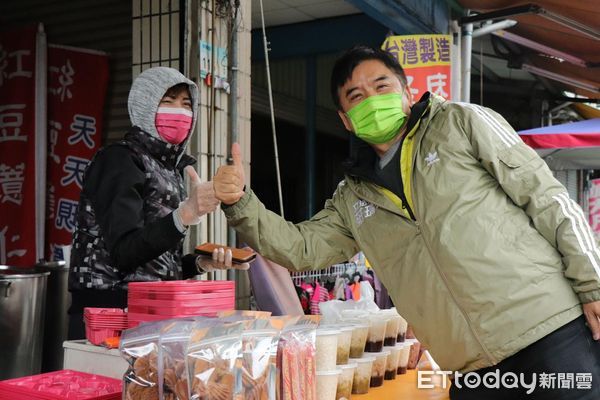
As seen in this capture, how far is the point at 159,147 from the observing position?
2664 millimetres

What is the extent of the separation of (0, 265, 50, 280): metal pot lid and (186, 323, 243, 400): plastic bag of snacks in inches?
137

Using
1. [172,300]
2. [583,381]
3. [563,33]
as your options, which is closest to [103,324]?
[172,300]

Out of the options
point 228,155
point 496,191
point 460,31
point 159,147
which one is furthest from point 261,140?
point 496,191

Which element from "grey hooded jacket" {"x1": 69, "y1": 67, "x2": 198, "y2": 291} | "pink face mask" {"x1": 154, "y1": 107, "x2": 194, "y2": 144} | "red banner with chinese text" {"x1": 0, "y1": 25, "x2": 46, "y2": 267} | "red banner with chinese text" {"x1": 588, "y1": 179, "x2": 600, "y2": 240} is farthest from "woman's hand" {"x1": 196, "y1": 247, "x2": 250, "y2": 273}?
"red banner with chinese text" {"x1": 588, "y1": 179, "x2": 600, "y2": 240}

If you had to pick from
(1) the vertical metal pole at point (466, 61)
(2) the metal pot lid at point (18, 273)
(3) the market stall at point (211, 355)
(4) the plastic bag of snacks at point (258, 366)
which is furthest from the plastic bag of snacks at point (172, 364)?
(1) the vertical metal pole at point (466, 61)

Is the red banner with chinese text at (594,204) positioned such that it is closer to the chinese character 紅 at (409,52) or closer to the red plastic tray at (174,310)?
the chinese character 紅 at (409,52)

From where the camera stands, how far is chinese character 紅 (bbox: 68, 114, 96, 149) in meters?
6.09

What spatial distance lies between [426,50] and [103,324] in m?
5.29

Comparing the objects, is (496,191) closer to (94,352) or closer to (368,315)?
(368,315)

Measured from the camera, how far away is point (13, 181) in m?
6.27

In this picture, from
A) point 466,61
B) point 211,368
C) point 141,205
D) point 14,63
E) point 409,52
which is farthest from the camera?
point 466,61

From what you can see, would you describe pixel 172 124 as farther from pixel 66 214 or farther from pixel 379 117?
pixel 66 214

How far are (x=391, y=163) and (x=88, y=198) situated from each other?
1.27 m

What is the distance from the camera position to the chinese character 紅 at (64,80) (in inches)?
244
